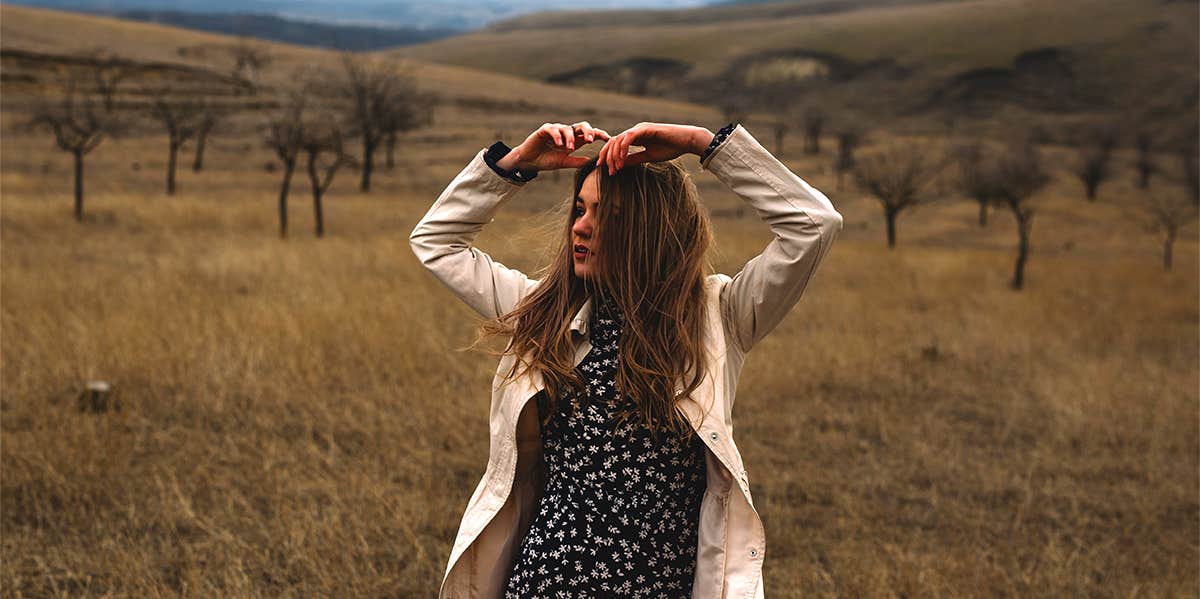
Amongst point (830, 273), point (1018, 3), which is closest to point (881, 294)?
point (830, 273)

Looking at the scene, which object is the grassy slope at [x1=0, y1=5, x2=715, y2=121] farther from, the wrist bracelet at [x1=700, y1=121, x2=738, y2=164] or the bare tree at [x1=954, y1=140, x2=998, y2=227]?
the wrist bracelet at [x1=700, y1=121, x2=738, y2=164]

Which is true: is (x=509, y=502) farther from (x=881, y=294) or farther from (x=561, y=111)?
(x=561, y=111)

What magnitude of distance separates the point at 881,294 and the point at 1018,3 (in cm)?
12720

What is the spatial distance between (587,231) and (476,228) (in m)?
0.43

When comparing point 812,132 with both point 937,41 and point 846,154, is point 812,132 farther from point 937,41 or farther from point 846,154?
point 937,41

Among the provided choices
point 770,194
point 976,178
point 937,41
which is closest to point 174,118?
point 976,178

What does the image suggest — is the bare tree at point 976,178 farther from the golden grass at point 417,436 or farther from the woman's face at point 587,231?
the woman's face at point 587,231

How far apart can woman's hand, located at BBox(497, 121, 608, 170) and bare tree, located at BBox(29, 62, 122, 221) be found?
18.9 m

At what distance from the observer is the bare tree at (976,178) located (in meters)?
34.2

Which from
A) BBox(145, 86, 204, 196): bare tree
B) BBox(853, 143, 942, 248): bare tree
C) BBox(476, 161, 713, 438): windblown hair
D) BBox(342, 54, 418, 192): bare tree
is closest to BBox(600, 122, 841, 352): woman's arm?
BBox(476, 161, 713, 438): windblown hair

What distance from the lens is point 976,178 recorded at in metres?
35.4

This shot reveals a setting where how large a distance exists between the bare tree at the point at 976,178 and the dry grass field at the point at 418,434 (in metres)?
18.8

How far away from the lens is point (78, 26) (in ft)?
228

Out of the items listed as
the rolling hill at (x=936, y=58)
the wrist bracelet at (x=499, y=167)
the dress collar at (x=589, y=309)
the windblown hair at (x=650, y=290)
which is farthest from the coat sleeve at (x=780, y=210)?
the rolling hill at (x=936, y=58)
